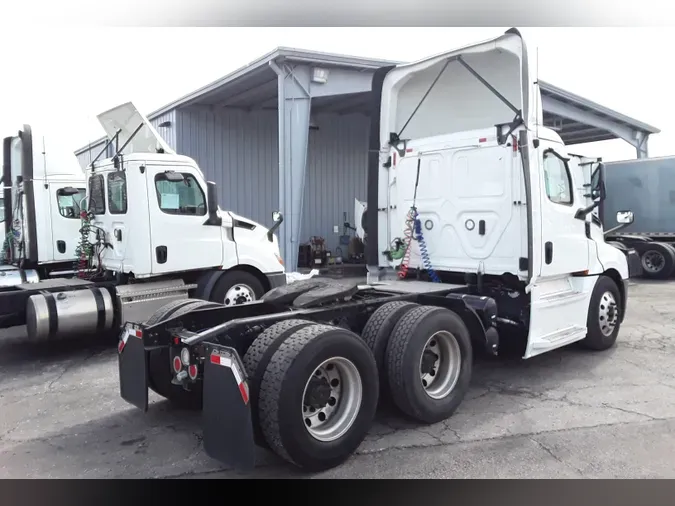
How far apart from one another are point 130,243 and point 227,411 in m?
4.79

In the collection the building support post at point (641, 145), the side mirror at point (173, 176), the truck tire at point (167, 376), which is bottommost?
the truck tire at point (167, 376)

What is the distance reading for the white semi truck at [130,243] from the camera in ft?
24.5

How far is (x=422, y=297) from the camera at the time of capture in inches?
223

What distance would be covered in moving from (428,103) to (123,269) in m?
4.67

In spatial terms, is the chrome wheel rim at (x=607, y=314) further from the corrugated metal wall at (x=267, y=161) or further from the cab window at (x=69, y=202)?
the corrugated metal wall at (x=267, y=161)

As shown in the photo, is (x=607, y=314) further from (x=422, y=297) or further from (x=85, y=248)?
(x=85, y=248)

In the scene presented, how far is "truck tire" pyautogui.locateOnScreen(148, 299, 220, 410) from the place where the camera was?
4.77 meters

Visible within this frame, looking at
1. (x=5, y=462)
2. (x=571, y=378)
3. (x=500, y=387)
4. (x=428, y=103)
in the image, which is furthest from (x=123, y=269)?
(x=571, y=378)

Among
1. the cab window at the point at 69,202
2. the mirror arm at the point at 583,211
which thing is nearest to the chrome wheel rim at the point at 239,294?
the cab window at the point at 69,202

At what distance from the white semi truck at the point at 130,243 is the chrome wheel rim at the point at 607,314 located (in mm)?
4488

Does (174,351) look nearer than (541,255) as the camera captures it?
Yes

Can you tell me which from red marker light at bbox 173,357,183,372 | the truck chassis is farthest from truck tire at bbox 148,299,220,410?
red marker light at bbox 173,357,183,372

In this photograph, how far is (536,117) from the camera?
588cm

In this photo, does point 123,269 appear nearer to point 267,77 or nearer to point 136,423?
point 136,423
